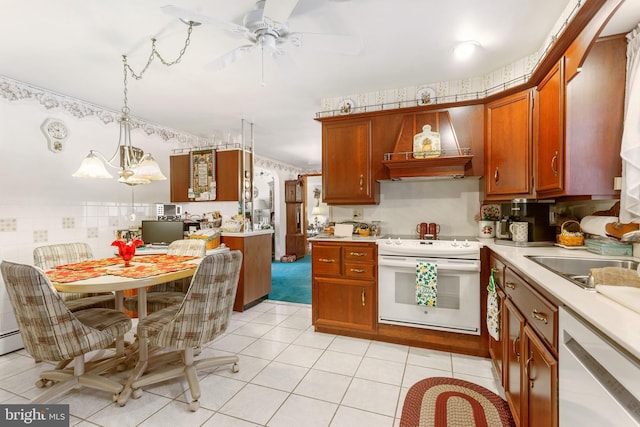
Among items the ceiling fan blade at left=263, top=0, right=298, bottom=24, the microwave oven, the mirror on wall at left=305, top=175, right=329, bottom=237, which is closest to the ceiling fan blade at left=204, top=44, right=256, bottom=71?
the ceiling fan blade at left=263, top=0, right=298, bottom=24

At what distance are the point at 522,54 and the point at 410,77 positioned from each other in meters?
0.89

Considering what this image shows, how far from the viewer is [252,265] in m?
3.69

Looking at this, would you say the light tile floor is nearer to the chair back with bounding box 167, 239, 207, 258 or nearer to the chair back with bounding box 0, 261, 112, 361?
the chair back with bounding box 0, 261, 112, 361

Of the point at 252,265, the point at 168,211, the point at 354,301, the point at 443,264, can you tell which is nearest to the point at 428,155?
the point at 443,264

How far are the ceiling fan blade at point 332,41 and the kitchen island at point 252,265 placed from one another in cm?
232

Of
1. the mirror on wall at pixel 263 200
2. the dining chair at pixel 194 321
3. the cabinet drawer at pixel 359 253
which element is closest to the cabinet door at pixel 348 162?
the cabinet drawer at pixel 359 253

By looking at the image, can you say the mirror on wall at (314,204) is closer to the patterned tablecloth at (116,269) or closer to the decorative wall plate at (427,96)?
the decorative wall plate at (427,96)

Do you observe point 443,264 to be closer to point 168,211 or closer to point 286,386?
point 286,386

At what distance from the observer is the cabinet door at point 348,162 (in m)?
3.01

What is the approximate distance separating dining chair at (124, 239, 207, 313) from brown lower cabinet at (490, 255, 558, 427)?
2.28 metres

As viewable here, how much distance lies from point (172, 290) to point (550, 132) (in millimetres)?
3203

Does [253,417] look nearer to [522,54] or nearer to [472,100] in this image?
[472,100]

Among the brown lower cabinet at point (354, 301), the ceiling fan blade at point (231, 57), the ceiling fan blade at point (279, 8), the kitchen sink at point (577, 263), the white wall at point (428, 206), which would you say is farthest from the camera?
the white wall at point (428, 206)

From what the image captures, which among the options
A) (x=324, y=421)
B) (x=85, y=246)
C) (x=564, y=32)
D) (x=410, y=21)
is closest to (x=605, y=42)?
(x=564, y=32)
